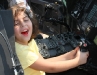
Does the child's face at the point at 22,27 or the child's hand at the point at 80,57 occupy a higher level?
the child's face at the point at 22,27

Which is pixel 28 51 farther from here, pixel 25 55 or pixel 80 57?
pixel 80 57

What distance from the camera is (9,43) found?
3.68ft

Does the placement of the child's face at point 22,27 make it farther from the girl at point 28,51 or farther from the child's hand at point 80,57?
the child's hand at point 80,57

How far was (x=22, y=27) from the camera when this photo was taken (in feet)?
4.47

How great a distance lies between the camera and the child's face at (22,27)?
136 cm

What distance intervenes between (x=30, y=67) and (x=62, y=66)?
0.19 metres

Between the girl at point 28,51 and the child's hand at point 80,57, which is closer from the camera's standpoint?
the girl at point 28,51

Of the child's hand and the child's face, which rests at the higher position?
the child's face

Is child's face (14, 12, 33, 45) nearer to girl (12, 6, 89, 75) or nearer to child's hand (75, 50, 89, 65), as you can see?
girl (12, 6, 89, 75)

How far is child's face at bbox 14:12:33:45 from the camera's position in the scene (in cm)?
136

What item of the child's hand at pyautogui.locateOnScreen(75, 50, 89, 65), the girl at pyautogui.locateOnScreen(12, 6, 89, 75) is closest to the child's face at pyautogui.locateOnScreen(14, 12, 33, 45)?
the girl at pyautogui.locateOnScreen(12, 6, 89, 75)

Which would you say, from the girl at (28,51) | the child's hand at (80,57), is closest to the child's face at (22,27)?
the girl at (28,51)

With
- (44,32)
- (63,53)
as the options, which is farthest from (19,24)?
(44,32)

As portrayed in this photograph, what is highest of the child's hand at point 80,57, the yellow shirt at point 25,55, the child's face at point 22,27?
the child's face at point 22,27
